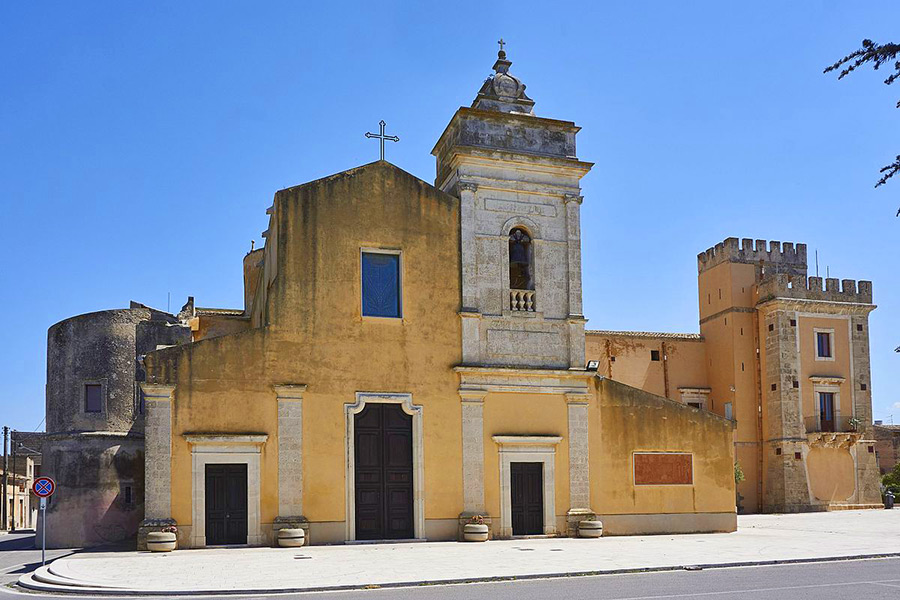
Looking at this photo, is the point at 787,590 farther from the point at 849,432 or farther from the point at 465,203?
the point at 849,432

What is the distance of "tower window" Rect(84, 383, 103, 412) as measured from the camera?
2619 cm

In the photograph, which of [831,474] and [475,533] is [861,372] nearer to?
[831,474]

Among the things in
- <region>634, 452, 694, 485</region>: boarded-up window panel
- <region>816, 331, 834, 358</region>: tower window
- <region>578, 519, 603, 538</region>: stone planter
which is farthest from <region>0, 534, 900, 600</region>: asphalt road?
<region>816, 331, 834, 358</region>: tower window

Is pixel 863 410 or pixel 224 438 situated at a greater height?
pixel 224 438

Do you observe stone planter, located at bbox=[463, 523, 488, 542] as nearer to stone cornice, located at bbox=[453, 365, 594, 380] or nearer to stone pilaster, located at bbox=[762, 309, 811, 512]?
stone cornice, located at bbox=[453, 365, 594, 380]

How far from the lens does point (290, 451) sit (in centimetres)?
2186

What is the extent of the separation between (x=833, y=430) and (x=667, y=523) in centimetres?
2176

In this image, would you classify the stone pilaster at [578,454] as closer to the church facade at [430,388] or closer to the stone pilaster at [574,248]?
the church facade at [430,388]

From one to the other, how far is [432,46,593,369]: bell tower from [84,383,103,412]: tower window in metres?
10.7

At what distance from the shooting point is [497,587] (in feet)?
49.1

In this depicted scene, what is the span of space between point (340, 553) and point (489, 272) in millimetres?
8422

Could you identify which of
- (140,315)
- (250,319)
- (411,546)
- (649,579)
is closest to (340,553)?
(411,546)

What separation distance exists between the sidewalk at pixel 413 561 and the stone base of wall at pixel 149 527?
0.38 meters

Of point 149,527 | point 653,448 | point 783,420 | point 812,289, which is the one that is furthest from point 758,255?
point 149,527
